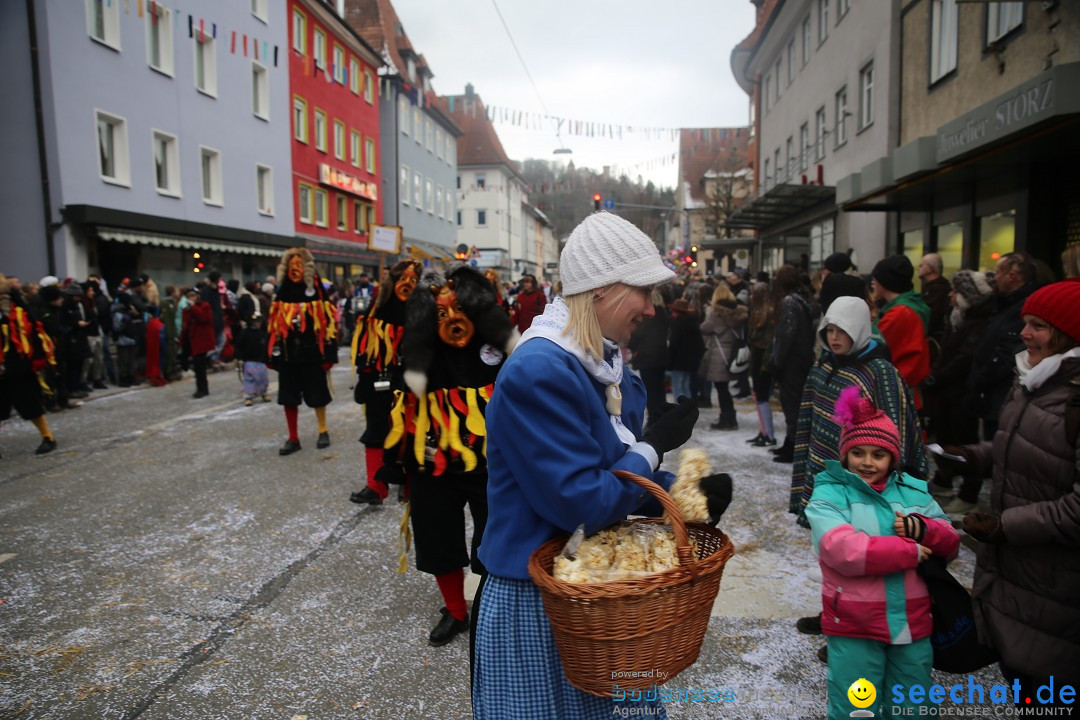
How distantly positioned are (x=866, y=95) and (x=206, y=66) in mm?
17789

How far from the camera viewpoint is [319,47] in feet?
89.3

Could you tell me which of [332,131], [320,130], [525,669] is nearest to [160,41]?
[320,130]

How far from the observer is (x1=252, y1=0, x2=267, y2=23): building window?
22172 millimetres

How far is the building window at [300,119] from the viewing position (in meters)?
25.8

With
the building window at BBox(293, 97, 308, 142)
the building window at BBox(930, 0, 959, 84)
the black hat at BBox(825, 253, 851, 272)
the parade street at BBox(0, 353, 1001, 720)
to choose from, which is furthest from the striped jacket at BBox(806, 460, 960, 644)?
the building window at BBox(293, 97, 308, 142)

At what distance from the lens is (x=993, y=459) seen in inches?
106

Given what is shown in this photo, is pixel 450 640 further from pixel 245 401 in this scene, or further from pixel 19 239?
pixel 19 239

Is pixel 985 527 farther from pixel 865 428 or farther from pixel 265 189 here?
pixel 265 189

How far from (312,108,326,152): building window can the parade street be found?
22.9 m

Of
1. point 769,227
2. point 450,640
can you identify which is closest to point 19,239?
point 450,640

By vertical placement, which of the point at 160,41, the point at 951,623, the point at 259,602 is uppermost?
the point at 160,41

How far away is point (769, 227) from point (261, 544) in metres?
23.3

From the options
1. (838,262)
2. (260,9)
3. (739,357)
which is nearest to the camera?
(838,262)

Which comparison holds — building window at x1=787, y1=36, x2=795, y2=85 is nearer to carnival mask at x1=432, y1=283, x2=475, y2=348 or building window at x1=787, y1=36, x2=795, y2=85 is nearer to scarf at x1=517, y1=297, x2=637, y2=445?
carnival mask at x1=432, y1=283, x2=475, y2=348
